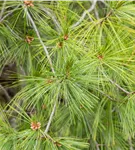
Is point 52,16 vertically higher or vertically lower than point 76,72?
higher

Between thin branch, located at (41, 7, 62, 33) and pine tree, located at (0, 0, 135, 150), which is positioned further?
thin branch, located at (41, 7, 62, 33)

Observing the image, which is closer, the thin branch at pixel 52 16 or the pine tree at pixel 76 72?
the pine tree at pixel 76 72

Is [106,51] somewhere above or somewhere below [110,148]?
above

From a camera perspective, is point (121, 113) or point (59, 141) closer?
point (59, 141)

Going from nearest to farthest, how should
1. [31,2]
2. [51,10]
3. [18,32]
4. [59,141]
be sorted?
1. [59,141]
2. [31,2]
3. [51,10]
4. [18,32]

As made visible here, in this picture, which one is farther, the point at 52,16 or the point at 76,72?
the point at 52,16

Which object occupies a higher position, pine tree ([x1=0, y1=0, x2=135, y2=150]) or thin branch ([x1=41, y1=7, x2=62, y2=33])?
thin branch ([x1=41, y1=7, x2=62, y2=33])

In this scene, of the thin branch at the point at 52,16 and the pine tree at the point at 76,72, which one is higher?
the thin branch at the point at 52,16

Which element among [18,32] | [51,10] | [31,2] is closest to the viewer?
[31,2]

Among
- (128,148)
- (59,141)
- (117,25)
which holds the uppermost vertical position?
(117,25)

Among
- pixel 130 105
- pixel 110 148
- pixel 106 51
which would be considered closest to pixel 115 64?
pixel 106 51

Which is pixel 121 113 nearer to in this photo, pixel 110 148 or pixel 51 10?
pixel 110 148
